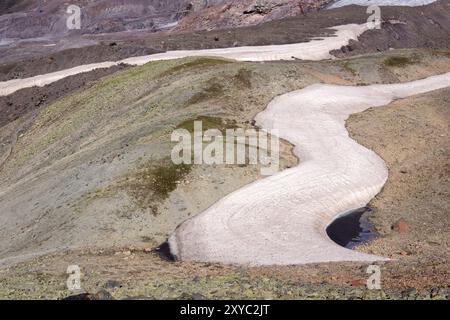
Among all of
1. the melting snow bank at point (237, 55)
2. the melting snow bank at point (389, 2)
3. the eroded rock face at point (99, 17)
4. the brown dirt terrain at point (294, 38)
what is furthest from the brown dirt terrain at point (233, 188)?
the eroded rock face at point (99, 17)

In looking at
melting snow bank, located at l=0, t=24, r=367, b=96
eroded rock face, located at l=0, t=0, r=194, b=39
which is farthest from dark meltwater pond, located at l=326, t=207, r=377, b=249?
eroded rock face, located at l=0, t=0, r=194, b=39

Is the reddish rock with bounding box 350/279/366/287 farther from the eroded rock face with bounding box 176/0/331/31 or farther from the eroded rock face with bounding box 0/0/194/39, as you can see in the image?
the eroded rock face with bounding box 0/0/194/39

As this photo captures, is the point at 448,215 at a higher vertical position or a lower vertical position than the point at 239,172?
lower

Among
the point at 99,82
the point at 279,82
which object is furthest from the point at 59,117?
the point at 279,82

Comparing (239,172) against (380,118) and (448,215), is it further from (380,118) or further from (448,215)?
(380,118)

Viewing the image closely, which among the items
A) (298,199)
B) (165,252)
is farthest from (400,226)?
(165,252)
